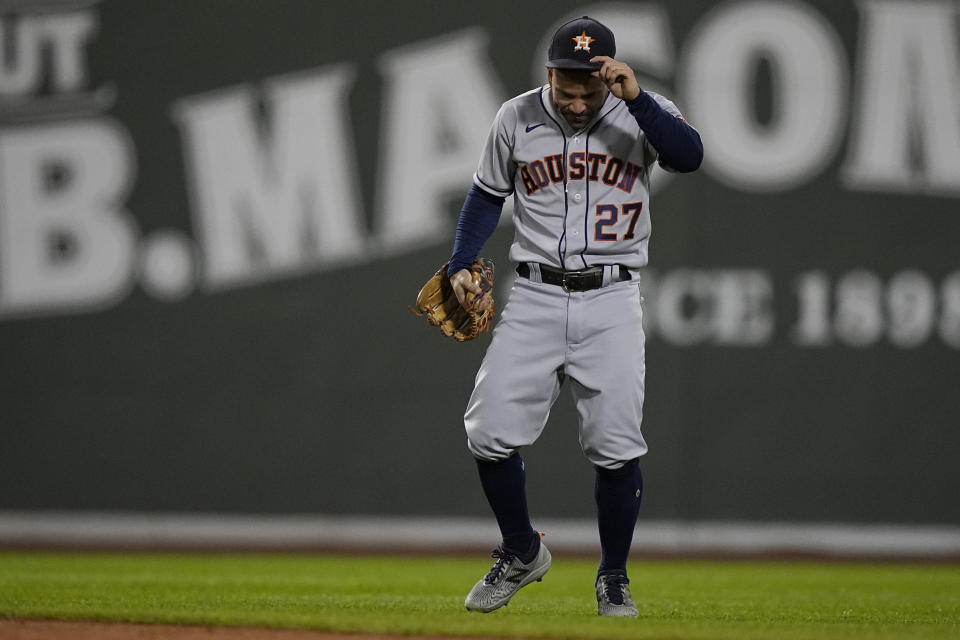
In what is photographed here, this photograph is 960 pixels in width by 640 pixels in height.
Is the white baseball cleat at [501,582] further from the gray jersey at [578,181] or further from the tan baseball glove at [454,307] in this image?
the gray jersey at [578,181]

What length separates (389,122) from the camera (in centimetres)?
655

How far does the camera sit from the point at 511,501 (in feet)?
11.5

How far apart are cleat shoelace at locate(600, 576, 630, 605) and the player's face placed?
4.18 ft

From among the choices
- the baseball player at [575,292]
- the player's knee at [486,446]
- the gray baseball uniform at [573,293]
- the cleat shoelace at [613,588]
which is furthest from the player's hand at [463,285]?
the cleat shoelace at [613,588]

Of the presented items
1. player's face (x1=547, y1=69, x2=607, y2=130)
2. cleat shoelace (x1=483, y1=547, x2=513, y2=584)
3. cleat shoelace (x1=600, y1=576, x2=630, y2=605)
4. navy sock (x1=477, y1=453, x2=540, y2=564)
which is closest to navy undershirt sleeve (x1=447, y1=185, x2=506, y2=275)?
player's face (x1=547, y1=69, x2=607, y2=130)

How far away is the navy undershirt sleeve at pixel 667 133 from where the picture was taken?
3.29m

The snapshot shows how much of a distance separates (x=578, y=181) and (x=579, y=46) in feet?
1.22

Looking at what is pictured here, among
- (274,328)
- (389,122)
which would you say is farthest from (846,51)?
(274,328)

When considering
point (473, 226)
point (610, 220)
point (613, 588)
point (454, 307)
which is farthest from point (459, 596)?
point (610, 220)

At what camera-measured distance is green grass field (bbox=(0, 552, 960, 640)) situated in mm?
3211

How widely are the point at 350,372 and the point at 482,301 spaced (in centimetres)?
303

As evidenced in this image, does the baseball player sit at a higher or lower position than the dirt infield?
higher

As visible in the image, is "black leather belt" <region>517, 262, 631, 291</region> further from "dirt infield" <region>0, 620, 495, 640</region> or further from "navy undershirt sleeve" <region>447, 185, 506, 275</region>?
"dirt infield" <region>0, 620, 495, 640</region>

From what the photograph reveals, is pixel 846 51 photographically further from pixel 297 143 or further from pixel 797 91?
pixel 297 143
